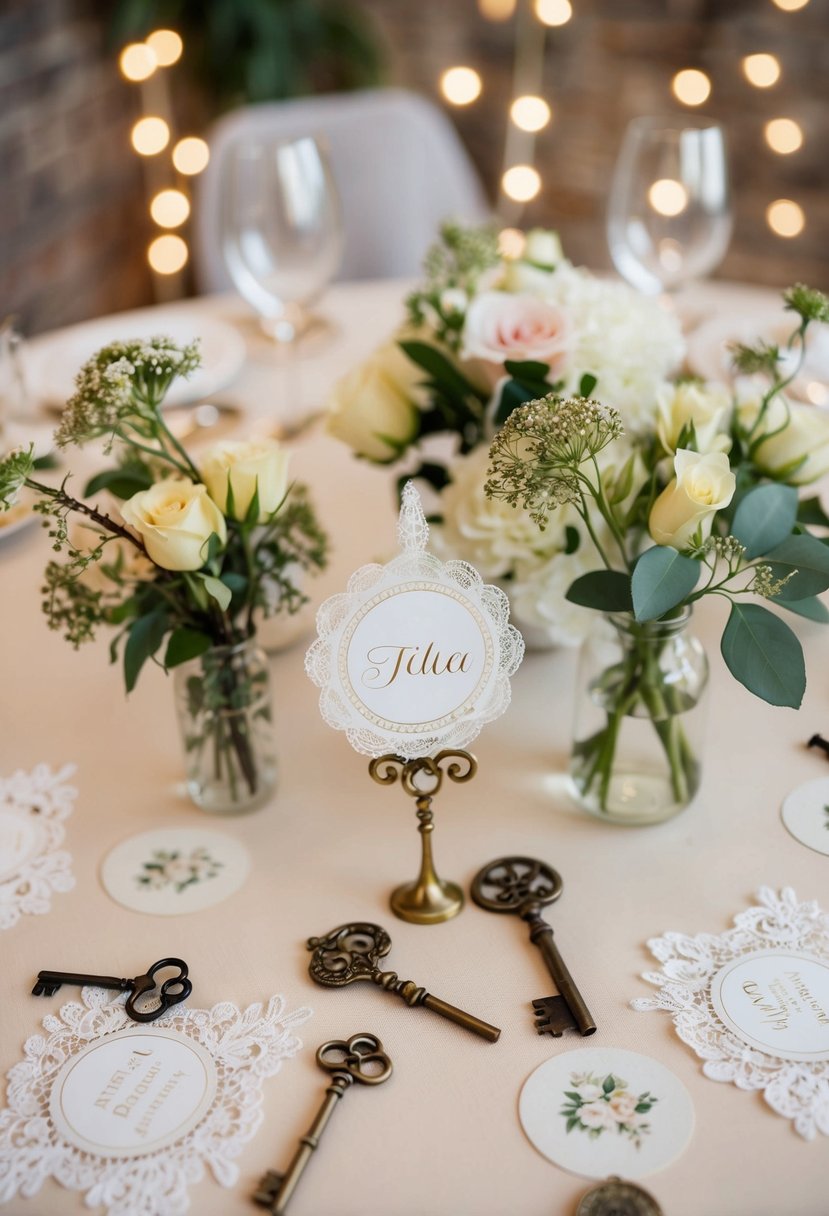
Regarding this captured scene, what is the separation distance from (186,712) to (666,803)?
0.38 m

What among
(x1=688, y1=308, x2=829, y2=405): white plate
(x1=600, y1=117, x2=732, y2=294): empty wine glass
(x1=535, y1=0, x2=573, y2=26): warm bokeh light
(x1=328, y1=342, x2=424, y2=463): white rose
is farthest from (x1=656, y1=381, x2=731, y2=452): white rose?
(x1=535, y1=0, x2=573, y2=26): warm bokeh light

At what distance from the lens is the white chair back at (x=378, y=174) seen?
84.5 inches

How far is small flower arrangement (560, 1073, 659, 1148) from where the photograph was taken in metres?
0.67

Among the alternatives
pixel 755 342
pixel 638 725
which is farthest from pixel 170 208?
pixel 638 725

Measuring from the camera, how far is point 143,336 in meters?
1.64

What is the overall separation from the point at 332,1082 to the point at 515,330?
609 millimetres

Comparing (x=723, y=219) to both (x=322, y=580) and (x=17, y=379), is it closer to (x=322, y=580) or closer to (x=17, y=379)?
(x=322, y=580)

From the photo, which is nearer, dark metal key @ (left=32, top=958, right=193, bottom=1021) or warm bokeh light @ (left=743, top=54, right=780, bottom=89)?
dark metal key @ (left=32, top=958, right=193, bottom=1021)

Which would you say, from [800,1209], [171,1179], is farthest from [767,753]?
[171,1179]

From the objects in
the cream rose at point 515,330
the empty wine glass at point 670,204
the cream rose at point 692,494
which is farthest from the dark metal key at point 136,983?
the empty wine glass at point 670,204

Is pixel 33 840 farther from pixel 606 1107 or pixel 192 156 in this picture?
pixel 192 156

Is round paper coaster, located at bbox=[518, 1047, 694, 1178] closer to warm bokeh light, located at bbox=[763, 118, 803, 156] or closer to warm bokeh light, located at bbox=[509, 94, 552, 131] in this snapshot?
warm bokeh light, located at bbox=[763, 118, 803, 156]

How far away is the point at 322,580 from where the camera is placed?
1.21 m

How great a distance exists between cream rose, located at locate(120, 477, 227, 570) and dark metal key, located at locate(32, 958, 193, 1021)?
271 mm
